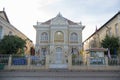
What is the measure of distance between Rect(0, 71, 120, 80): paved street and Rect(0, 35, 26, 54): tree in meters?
6.91

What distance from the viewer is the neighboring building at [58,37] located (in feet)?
101

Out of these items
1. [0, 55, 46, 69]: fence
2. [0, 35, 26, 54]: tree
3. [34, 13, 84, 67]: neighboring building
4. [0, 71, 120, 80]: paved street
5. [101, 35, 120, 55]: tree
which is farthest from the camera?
[34, 13, 84, 67]: neighboring building

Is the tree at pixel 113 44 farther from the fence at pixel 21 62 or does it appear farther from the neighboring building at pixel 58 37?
the fence at pixel 21 62

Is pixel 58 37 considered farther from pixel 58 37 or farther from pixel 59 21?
pixel 59 21

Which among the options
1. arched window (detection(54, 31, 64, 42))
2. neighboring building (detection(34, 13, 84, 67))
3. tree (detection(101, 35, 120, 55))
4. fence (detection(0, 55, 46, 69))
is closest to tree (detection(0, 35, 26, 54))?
fence (detection(0, 55, 46, 69))

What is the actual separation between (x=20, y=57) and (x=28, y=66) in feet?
3.79

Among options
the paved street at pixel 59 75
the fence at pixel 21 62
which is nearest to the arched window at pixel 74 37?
the fence at pixel 21 62

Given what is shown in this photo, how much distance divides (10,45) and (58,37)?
38.8 ft

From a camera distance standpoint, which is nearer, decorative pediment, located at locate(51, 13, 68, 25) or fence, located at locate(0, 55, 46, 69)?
fence, located at locate(0, 55, 46, 69)

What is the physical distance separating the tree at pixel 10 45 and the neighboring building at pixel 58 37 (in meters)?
9.15

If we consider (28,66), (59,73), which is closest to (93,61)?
(59,73)

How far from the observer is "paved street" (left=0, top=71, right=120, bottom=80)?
13945 mm

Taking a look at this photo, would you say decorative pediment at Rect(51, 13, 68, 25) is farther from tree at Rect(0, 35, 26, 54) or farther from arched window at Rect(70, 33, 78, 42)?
tree at Rect(0, 35, 26, 54)

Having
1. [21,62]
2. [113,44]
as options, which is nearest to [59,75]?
[21,62]
